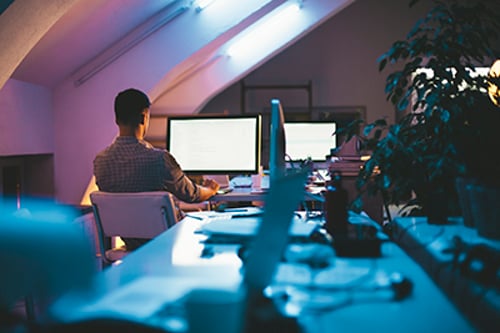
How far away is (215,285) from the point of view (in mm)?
1066

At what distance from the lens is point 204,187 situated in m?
3.14

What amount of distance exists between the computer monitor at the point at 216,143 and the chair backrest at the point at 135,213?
3.88 ft

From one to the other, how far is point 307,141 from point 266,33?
3.52 m

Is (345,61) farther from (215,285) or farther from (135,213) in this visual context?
(215,285)

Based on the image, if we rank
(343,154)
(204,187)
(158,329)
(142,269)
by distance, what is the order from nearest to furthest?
(158,329) → (142,269) → (204,187) → (343,154)

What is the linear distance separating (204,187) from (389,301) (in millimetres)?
2241

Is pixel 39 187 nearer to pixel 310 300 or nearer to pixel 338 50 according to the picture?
pixel 310 300

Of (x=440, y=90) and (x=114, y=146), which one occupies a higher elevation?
(x=440, y=90)

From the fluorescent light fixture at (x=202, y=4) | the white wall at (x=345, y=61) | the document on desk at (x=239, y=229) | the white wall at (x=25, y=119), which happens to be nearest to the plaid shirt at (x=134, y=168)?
the document on desk at (x=239, y=229)

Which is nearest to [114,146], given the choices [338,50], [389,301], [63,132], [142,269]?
[142,269]

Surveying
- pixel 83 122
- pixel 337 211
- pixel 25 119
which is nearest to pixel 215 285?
pixel 337 211

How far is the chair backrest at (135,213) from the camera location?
2266 millimetres

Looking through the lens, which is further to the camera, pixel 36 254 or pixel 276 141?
pixel 276 141

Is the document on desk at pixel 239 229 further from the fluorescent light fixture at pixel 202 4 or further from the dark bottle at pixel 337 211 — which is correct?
the fluorescent light fixture at pixel 202 4
